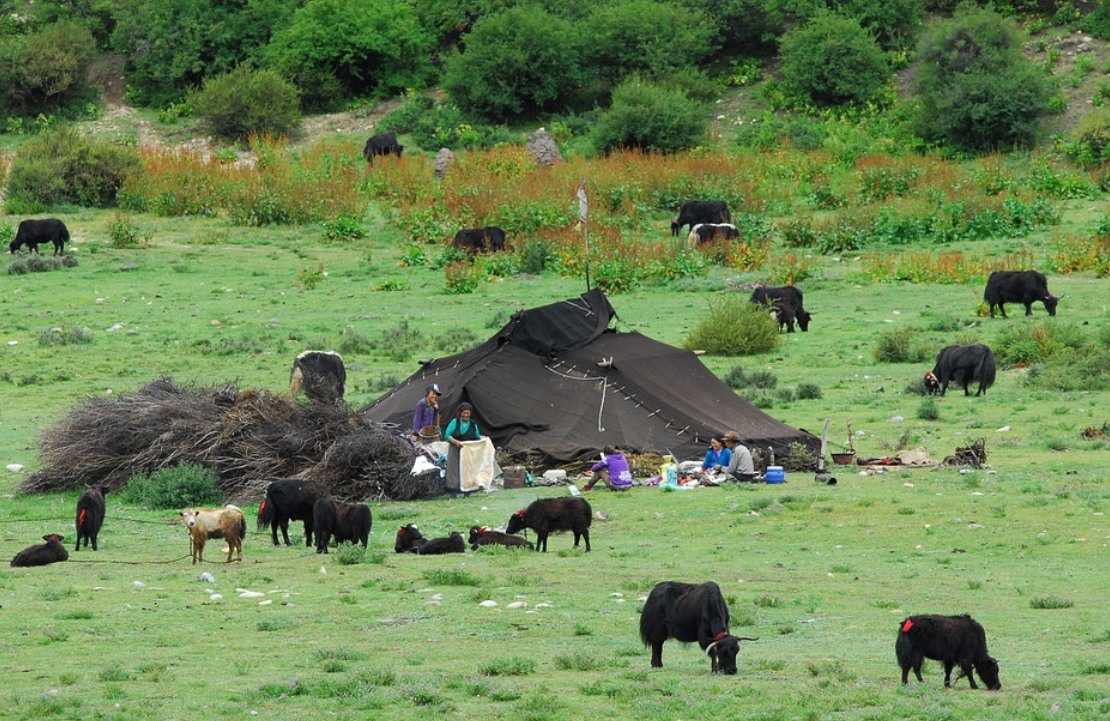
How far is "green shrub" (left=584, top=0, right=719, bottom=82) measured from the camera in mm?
57688

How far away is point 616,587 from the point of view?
14312 millimetres

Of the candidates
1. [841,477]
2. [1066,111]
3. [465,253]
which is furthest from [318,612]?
[1066,111]

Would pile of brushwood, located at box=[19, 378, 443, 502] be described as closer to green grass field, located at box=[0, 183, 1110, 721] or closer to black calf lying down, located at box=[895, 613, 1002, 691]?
green grass field, located at box=[0, 183, 1110, 721]

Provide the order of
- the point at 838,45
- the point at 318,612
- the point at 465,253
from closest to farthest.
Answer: the point at 318,612 < the point at 465,253 < the point at 838,45

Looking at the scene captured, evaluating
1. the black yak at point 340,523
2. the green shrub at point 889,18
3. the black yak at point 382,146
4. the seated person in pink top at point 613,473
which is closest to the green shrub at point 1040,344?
the seated person in pink top at point 613,473

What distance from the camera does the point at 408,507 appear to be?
759 inches

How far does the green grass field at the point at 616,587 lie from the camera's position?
33.8 ft

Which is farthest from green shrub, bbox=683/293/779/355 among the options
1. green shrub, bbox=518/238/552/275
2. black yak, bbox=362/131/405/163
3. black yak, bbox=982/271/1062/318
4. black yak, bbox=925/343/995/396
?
black yak, bbox=362/131/405/163

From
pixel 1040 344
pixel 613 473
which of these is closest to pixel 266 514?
pixel 613 473

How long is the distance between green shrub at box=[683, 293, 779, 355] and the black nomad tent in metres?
6.57

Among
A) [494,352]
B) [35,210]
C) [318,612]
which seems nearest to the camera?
[318,612]

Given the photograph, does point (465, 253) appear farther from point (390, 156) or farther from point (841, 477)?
point (841, 477)

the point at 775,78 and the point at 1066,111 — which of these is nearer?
the point at 1066,111

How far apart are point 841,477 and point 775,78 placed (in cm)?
3952
